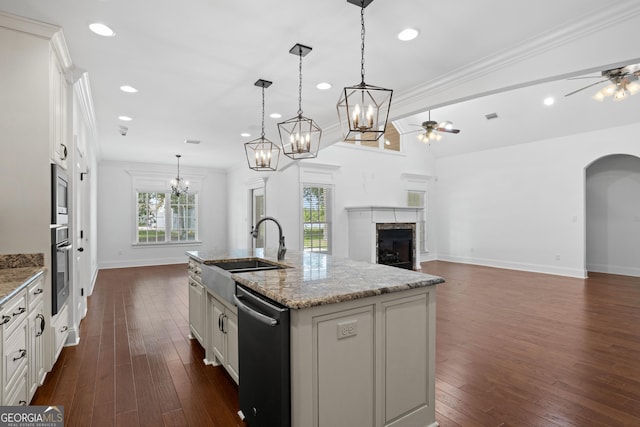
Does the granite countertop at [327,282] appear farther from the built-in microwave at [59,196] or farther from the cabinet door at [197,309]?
the built-in microwave at [59,196]

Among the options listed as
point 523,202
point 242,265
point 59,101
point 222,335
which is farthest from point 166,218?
point 523,202

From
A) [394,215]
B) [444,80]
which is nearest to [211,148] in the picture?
[394,215]

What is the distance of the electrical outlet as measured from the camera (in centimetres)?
167

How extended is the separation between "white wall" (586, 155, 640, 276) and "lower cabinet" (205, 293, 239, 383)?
28.4 feet

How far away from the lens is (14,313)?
6.02 ft

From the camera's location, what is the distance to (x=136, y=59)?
122 inches

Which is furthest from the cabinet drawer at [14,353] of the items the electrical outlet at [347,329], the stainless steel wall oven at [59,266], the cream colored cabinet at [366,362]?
the electrical outlet at [347,329]

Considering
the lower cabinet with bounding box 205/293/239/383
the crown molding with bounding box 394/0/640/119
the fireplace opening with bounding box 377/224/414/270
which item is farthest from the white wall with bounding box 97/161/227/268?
the crown molding with bounding box 394/0/640/119

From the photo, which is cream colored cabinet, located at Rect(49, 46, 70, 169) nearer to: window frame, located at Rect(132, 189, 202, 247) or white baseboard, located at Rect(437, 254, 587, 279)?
window frame, located at Rect(132, 189, 202, 247)

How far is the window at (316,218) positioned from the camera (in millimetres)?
7383

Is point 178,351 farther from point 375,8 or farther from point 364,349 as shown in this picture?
point 375,8

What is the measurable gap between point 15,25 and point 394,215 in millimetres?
7019

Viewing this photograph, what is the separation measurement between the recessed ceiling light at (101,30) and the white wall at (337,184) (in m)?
3.91

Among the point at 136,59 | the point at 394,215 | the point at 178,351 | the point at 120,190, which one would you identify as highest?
the point at 136,59
